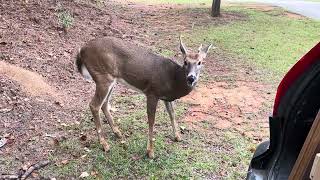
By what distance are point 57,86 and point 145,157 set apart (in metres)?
2.47

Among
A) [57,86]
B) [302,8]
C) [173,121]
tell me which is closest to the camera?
[173,121]

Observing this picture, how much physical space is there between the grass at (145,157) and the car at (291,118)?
2357mm

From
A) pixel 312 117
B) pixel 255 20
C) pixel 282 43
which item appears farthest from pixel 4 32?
pixel 255 20

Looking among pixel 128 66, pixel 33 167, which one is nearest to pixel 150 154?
pixel 128 66

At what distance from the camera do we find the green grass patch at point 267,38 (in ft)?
30.7

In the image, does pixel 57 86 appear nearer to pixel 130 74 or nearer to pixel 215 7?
pixel 130 74

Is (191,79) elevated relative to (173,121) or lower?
elevated

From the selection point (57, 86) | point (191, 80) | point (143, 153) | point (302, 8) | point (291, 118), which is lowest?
point (302, 8)

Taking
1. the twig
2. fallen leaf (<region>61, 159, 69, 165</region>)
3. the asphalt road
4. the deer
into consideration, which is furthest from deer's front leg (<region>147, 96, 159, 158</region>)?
the asphalt road

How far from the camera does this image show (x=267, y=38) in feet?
37.7

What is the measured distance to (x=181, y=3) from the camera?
18609 mm

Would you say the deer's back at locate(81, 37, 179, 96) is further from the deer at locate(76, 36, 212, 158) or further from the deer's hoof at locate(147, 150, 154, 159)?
the deer's hoof at locate(147, 150, 154, 159)

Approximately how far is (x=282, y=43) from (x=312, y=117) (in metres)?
9.24

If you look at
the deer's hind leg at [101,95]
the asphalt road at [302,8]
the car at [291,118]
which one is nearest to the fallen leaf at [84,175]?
the deer's hind leg at [101,95]
